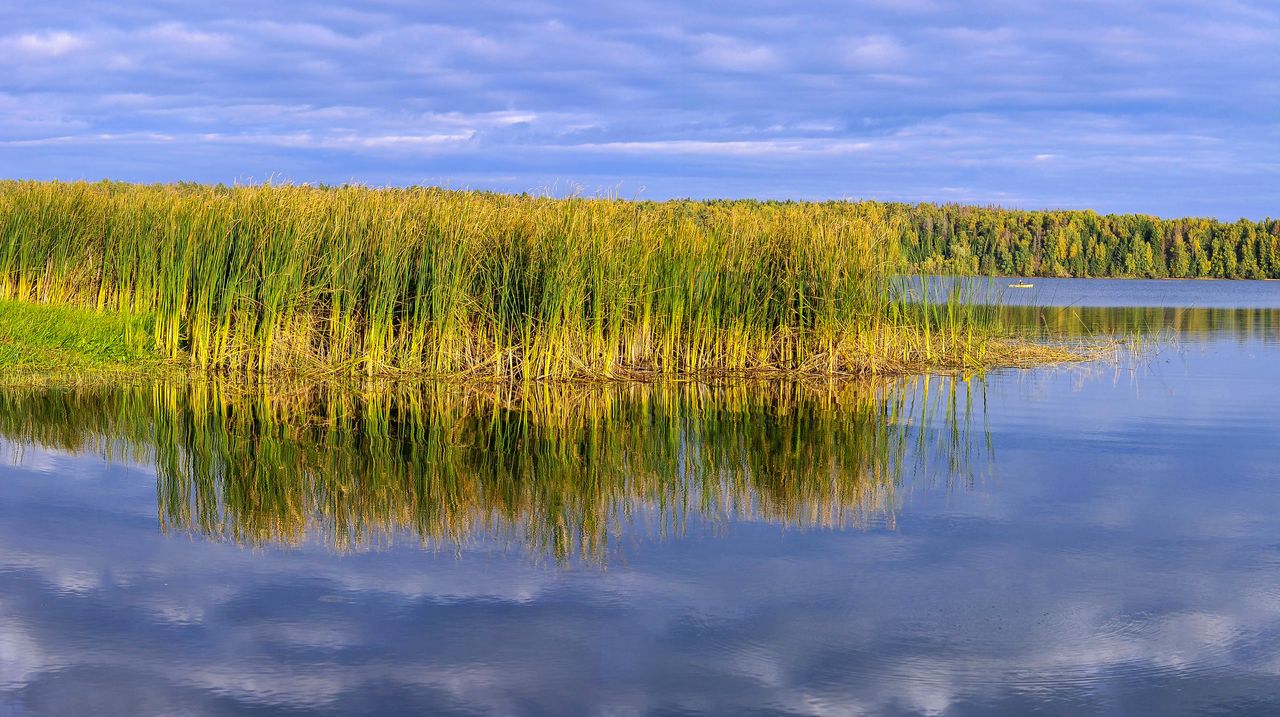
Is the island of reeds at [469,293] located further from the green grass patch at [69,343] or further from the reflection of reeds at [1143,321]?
the reflection of reeds at [1143,321]

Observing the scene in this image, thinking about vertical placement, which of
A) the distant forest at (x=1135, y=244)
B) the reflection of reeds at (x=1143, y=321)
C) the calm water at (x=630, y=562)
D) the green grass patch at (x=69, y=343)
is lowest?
the calm water at (x=630, y=562)

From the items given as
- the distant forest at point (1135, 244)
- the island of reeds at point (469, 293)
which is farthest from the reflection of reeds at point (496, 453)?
the distant forest at point (1135, 244)

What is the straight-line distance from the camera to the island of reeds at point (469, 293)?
12.6 meters

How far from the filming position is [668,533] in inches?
241

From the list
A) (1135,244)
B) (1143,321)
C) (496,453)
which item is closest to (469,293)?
(496,453)

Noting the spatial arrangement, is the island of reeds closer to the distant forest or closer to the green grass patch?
the green grass patch

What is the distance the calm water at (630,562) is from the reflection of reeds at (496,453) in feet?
0.13

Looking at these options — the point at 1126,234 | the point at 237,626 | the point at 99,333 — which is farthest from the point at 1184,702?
the point at 1126,234

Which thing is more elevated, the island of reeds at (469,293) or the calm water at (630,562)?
the island of reeds at (469,293)

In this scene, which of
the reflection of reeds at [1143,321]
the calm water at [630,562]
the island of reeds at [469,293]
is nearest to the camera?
the calm water at [630,562]

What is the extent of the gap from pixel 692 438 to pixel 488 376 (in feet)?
13.7

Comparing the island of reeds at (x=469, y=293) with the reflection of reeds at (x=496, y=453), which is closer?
the reflection of reeds at (x=496, y=453)

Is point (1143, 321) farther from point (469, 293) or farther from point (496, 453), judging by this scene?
point (496, 453)

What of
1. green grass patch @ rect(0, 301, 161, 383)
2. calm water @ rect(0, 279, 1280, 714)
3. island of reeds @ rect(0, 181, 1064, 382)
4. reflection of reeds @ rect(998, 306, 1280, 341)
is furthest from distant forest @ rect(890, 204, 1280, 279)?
calm water @ rect(0, 279, 1280, 714)
